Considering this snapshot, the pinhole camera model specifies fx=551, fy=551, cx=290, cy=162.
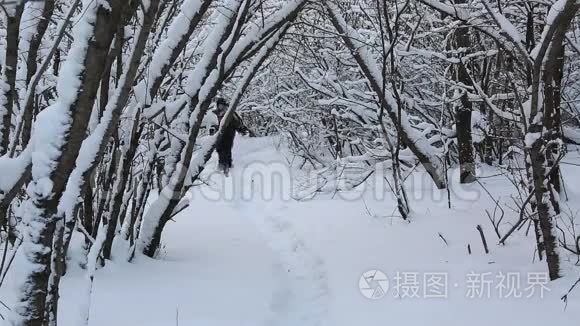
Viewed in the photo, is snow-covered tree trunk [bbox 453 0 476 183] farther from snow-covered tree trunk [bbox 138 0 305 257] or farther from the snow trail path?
snow-covered tree trunk [bbox 138 0 305 257]

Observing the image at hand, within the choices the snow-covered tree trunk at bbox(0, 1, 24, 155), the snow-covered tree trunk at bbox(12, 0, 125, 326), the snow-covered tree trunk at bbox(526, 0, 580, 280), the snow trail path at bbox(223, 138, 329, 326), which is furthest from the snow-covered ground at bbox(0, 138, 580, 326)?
the snow-covered tree trunk at bbox(12, 0, 125, 326)

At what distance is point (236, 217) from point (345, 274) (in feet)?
11.0

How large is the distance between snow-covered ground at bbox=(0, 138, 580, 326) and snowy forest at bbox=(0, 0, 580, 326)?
2 cm

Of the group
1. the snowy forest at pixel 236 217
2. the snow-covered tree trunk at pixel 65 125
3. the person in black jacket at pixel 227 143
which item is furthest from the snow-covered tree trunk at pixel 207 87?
the person in black jacket at pixel 227 143

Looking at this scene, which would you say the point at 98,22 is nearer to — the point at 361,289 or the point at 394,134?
the point at 361,289

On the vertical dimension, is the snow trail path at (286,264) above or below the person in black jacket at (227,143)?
below

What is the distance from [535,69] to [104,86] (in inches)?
104

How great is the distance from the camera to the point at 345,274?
4348 millimetres

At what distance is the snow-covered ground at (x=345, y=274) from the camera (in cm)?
335

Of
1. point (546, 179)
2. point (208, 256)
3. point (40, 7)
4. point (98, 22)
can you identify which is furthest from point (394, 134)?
point (98, 22)

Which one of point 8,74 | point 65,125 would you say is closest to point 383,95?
point 8,74

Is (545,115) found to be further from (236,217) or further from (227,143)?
(227,143)

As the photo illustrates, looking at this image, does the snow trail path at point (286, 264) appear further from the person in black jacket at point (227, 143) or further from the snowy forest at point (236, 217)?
the person in black jacket at point (227, 143)

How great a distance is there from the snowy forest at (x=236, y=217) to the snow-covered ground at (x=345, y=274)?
0.06 feet
